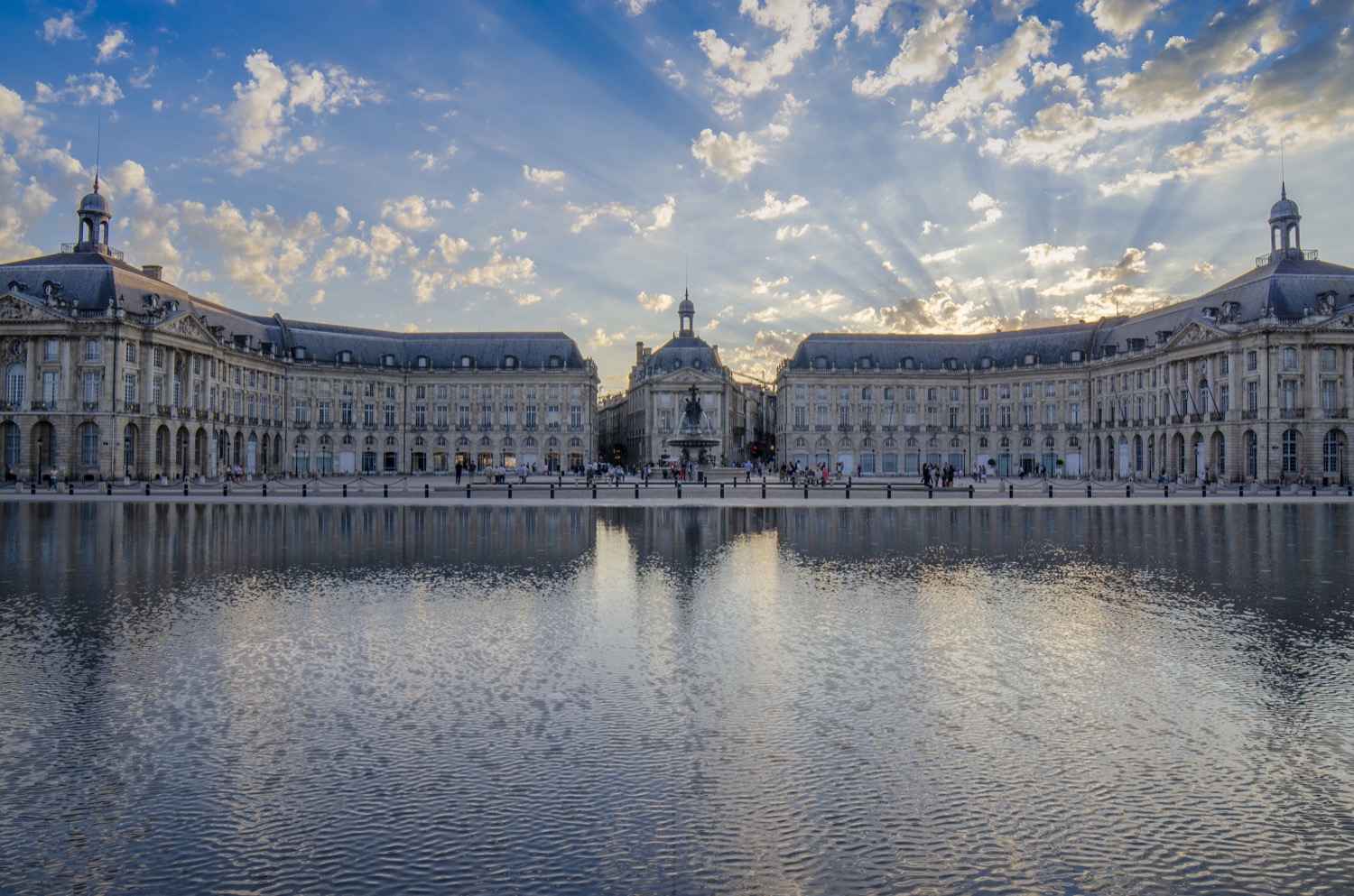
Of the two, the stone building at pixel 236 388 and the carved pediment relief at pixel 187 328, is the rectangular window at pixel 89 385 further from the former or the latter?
the carved pediment relief at pixel 187 328

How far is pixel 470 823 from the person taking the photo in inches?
250

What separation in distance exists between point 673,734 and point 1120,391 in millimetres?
98426

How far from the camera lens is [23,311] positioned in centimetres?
7100

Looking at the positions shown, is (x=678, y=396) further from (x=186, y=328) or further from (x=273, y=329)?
(x=186, y=328)

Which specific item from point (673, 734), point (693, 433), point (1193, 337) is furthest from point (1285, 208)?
point (673, 734)

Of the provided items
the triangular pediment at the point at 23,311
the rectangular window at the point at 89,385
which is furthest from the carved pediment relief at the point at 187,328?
the triangular pediment at the point at 23,311

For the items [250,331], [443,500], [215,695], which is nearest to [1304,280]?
[443,500]

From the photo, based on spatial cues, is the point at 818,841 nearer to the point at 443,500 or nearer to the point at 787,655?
the point at 787,655

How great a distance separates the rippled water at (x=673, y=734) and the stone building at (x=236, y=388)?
210 ft

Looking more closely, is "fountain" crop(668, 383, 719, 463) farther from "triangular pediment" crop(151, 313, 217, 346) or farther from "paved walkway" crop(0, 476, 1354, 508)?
"triangular pediment" crop(151, 313, 217, 346)

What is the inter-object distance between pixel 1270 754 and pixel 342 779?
773cm

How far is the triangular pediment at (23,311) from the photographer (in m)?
70.6

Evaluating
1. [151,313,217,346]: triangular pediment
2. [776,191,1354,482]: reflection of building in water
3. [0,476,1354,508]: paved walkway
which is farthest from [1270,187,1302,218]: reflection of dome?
[151,313,217,346]: triangular pediment

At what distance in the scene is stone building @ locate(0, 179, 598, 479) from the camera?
71.2m
